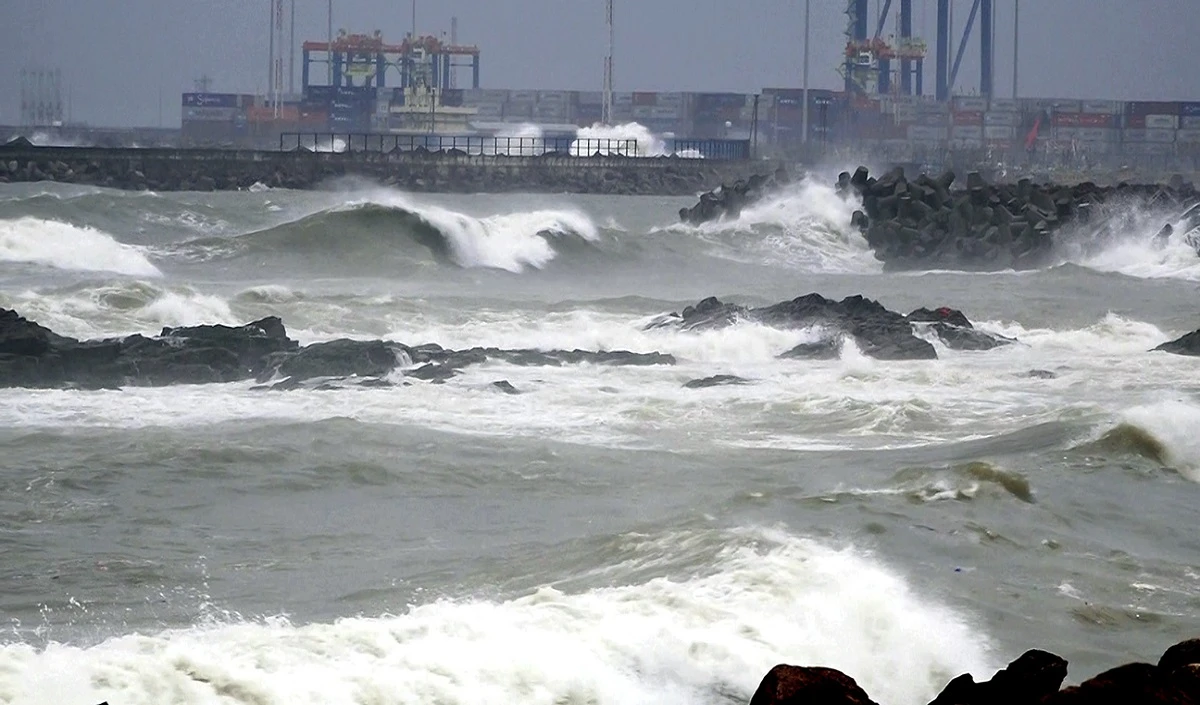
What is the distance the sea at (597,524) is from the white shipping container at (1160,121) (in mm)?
82649

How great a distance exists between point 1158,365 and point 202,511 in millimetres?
10449

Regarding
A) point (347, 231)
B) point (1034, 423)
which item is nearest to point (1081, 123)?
point (347, 231)

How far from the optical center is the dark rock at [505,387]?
45.7ft

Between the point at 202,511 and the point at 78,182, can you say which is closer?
the point at 202,511

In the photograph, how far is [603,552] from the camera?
8125mm

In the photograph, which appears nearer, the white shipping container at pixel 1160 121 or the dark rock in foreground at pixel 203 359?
the dark rock in foreground at pixel 203 359

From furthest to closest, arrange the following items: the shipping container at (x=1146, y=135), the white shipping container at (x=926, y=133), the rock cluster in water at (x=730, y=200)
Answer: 1. the white shipping container at (x=926, y=133)
2. the shipping container at (x=1146, y=135)
3. the rock cluster in water at (x=730, y=200)

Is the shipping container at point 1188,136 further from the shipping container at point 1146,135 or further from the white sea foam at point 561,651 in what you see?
the white sea foam at point 561,651

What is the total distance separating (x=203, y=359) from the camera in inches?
571

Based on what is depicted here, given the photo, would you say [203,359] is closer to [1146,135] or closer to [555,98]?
[1146,135]

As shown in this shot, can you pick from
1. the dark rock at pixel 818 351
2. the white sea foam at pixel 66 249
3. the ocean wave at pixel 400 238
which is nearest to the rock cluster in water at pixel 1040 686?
the dark rock at pixel 818 351

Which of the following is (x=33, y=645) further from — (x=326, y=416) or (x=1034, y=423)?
(x=1034, y=423)

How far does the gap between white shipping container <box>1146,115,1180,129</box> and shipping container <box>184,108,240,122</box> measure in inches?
2356

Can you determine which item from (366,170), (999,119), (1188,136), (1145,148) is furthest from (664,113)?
(366,170)
